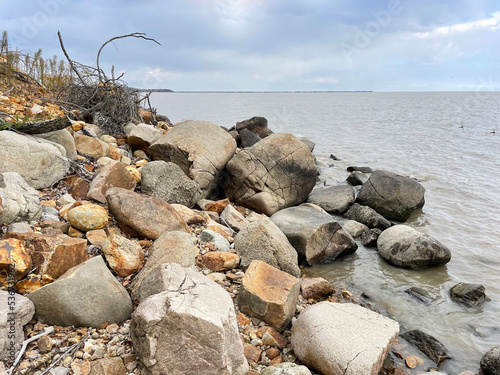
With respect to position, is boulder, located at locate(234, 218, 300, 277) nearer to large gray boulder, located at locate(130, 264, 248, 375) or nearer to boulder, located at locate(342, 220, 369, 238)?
large gray boulder, located at locate(130, 264, 248, 375)

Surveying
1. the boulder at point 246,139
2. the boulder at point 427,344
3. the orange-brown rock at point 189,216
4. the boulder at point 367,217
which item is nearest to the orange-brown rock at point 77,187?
the orange-brown rock at point 189,216

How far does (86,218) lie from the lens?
4.37 meters

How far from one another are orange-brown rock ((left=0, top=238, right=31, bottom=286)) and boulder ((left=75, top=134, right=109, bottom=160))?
11.3 feet

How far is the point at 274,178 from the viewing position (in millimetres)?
8539

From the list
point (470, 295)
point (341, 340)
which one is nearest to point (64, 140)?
point (341, 340)

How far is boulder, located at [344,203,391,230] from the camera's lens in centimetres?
824

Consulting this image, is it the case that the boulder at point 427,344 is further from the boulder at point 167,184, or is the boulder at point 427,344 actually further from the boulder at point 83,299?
the boulder at point 167,184

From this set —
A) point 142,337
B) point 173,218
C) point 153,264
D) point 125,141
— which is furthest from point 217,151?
point 142,337

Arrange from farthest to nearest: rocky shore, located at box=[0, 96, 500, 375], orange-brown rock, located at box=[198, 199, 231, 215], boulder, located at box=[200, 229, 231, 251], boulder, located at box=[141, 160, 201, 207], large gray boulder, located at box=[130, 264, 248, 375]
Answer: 1. orange-brown rock, located at box=[198, 199, 231, 215]
2. boulder, located at box=[141, 160, 201, 207]
3. boulder, located at box=[200, 229, 231, 251]
4. rocky shore, located at box=[0, 96, 500, 375]
5. large gray boulder, located at box=[130, 264, 248, 375]

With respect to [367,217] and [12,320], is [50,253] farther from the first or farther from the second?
[367,217]

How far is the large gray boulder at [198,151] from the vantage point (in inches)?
300

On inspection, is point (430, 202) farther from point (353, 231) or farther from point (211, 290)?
point (211, 290)

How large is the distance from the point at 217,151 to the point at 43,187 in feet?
12.6

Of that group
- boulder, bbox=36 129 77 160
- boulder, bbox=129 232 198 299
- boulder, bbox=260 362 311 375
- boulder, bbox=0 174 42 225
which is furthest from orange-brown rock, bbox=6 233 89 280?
boulder, bbox=36 129 77 160
